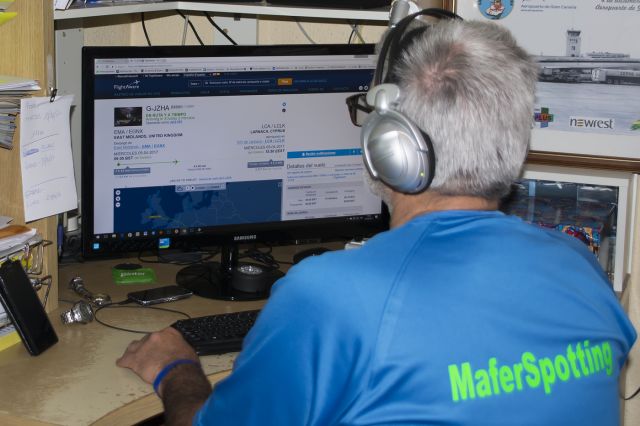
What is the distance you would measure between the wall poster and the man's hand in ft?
2.77

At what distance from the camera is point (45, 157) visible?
1622 mm

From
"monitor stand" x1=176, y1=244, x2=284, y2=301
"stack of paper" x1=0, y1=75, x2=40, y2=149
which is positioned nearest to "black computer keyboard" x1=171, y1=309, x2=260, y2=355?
"monitor stand" x1=176, y1=244, x2=284, y2=301

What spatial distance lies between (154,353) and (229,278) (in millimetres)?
447

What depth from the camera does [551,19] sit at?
→ 1.85m

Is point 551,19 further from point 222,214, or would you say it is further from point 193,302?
point 193,302

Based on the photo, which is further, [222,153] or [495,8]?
[495,8]

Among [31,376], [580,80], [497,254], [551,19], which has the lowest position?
[31,376]

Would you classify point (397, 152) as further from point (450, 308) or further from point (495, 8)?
point (495, 8)

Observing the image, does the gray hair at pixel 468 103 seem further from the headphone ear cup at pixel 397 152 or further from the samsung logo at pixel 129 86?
the samsung logo at pixel 129 86

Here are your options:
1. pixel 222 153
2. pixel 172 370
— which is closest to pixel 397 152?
pixel 172 370

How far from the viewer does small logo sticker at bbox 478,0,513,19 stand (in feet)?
6.19

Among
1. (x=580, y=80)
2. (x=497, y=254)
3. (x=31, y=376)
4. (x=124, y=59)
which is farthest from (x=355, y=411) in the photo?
(x=580, y=80)

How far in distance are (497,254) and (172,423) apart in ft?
1.58

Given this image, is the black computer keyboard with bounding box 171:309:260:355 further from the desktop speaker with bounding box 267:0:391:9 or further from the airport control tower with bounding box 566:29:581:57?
the airport control tower with bounding box 566:29:581:57
